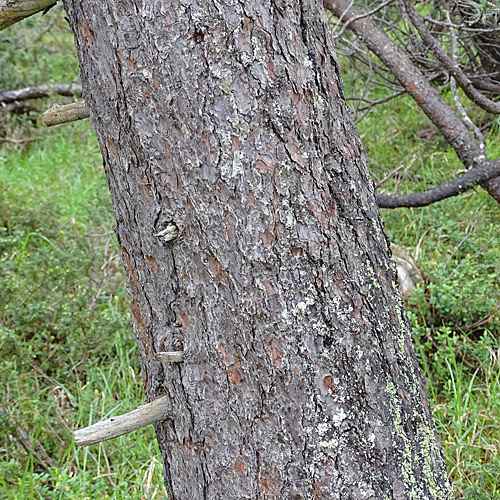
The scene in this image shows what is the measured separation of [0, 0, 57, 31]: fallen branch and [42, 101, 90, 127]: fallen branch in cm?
22

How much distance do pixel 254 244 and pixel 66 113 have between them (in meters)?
0.61

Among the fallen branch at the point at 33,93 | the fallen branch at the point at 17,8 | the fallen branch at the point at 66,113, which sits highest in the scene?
the fallen branch at the point at 33,93

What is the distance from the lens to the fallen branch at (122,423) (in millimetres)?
1296

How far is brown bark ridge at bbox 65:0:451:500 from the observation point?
1.18 meters

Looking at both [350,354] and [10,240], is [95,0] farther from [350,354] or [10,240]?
[10,240]

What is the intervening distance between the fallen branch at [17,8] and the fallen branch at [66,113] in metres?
0.22

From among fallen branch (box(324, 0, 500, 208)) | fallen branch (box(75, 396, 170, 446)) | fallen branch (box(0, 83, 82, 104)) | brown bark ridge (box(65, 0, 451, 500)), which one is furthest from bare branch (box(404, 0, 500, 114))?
fallen branch (box(0, 83, 82, 104))

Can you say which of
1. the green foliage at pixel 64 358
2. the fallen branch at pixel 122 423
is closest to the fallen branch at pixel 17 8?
the fallen branch at pixel 122 423

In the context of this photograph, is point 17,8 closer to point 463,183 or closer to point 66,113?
point 66,113

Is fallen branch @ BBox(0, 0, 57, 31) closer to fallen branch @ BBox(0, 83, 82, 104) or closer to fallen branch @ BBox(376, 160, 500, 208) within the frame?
fallen branch @ BBox(376, 160, 500, 208)

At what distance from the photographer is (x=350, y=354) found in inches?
50.7

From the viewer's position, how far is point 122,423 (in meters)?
1.31

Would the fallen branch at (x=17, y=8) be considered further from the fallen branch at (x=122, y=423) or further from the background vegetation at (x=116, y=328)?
the background vegetation at (x=116, y=328)

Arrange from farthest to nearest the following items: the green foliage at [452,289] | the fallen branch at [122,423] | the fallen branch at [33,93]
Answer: the fallen branch at [33,93]
the green foliage at [452,289]
the fallen branch at [122,423]
